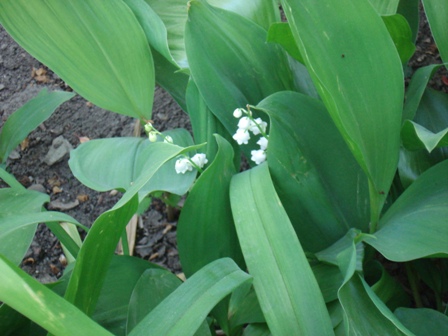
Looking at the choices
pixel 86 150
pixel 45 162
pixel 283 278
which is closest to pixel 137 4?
pixel 86 150

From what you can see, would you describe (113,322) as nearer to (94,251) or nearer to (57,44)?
(94,251)

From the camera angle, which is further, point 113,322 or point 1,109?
point 1,109

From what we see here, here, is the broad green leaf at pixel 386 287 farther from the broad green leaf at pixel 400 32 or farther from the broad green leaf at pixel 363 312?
the broad green leaf at pixel 400 32

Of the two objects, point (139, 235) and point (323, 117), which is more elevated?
point (323, 117)

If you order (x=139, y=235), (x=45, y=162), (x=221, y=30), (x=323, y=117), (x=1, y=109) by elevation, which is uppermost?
(x=221, y=30)

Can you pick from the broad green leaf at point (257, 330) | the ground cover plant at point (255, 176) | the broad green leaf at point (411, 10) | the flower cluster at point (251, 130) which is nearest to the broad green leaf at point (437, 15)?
the ground cover plant at point (255, 176)

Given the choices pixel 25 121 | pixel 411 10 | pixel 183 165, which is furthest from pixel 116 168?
pixel 411 10
